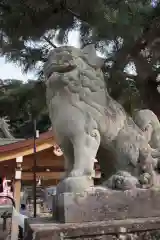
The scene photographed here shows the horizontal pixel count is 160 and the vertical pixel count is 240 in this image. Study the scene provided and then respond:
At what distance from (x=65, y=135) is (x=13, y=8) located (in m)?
1.09

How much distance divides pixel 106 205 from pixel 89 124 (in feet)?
1.45

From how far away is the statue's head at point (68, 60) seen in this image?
165 cm

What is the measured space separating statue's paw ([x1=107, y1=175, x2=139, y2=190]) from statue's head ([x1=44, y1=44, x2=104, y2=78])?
67 cm

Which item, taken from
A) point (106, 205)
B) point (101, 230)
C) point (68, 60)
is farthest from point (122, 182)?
point (68, 60)

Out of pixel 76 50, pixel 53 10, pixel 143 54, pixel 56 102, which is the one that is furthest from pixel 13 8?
pixel 143 54

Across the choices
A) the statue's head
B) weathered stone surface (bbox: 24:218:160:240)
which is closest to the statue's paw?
weathered stone surface (bbox: 24:218:160:240)

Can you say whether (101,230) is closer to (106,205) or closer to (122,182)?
(106,205)

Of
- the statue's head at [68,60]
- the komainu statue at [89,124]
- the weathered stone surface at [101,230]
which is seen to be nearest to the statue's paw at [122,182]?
the komainu statue at [89,124]

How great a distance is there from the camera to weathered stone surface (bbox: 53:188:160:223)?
54.6 inches

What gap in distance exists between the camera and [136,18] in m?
2.13

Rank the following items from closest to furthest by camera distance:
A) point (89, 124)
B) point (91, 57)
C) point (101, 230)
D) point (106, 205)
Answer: point (101, 230) → point (106, 205) → point (89, 124) → point (91, 57)

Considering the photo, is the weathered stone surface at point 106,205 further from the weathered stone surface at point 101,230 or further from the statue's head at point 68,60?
the statue's head at point 68,60

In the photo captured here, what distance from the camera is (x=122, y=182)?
1495 mm

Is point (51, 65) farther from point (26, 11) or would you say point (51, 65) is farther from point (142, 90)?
point (142, 90)
